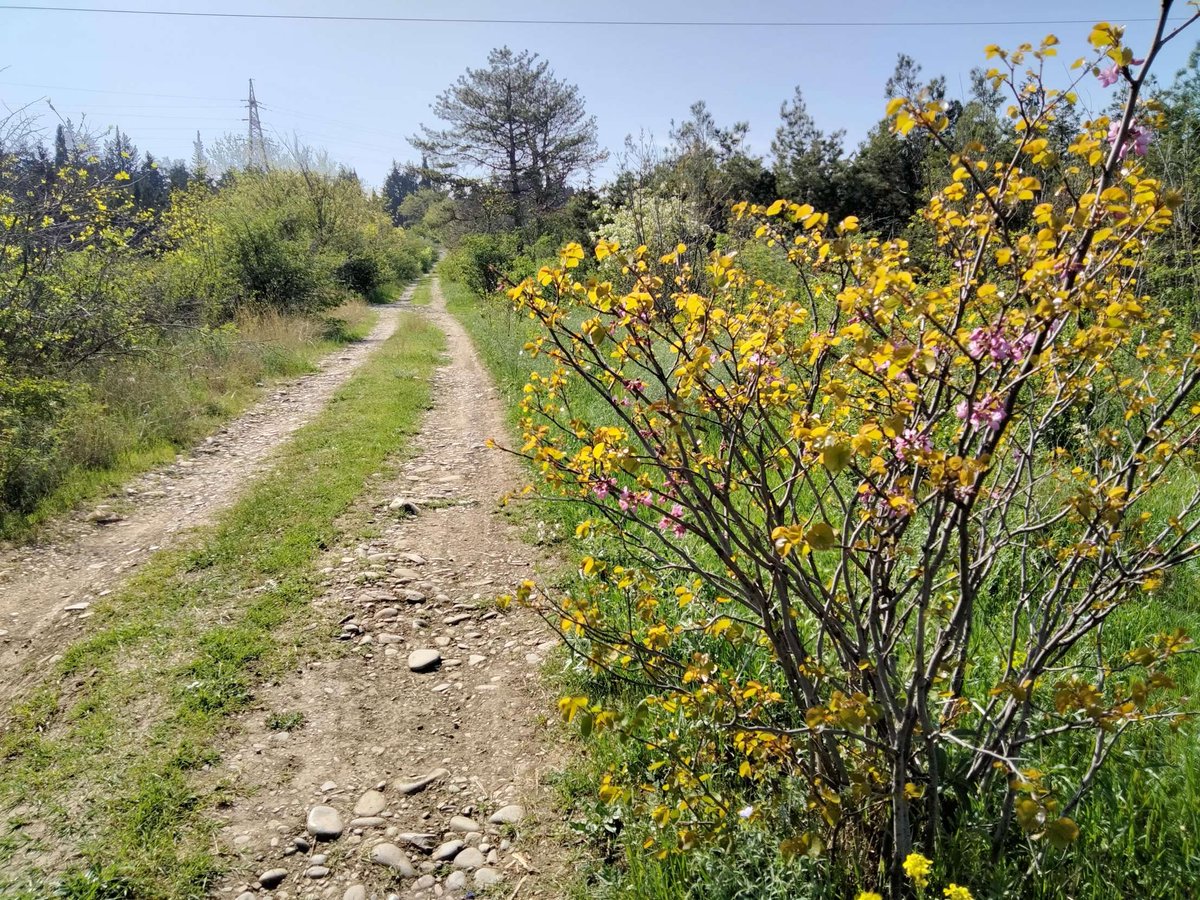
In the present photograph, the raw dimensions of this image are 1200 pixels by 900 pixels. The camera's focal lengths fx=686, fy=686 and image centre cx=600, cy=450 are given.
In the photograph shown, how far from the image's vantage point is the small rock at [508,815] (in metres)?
2.71

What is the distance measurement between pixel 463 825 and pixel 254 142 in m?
45.5

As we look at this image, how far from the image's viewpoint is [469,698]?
139 inches

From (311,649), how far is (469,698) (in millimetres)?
1013

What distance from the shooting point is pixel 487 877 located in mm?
2459

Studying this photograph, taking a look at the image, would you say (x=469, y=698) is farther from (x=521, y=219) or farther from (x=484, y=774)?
(x=521, y=219)

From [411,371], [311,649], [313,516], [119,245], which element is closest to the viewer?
[311,649]

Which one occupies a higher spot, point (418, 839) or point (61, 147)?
point (61, 147)

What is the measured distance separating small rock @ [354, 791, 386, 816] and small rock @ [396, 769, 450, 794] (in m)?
0.08

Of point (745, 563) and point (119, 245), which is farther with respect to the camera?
point (119, 245)

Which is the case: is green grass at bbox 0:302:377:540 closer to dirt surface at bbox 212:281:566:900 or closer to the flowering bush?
dirt surface at bbox 212:281:566:900

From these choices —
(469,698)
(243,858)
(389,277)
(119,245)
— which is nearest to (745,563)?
(469,698)

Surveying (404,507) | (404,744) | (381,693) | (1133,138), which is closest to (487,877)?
(404,744)

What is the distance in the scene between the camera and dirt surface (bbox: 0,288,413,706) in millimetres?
4000

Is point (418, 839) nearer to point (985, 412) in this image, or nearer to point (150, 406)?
point (985, 412)
